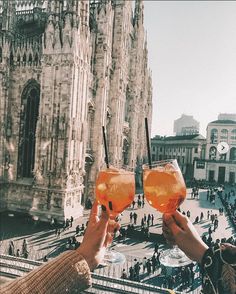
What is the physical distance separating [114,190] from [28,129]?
75.9 feet

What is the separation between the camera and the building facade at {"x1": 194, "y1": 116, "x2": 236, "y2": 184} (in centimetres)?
5722

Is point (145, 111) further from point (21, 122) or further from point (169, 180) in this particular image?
point (169, 180)

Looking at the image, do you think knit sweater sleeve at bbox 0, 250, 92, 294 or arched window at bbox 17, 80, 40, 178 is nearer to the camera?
knit sweater sleeve at bbox 0, 250, 92, 294

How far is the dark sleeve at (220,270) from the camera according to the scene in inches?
69.0

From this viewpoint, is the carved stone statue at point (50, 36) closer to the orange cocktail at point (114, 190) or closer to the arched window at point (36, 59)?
the arched window at point (36, 59)

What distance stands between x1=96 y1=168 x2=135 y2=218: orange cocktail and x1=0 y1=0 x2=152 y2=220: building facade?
1964cm

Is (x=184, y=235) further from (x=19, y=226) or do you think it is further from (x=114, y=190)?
(x=19, y=226)

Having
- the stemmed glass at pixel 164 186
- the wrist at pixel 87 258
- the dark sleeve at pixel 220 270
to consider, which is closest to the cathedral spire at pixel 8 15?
the stemmed glass at pixel 164 186

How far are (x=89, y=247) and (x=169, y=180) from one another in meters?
0.91

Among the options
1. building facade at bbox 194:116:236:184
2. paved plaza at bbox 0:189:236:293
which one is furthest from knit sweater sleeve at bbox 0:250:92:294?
building facade at bbox 194:116:236:184

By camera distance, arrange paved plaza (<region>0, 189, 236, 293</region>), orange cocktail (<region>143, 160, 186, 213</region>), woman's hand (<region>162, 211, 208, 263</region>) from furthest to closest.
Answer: paved plaza (<region>0, 189, 236, 293</region>), orange cocktail (<region>143, 160, 186, 213</region>), woman's hand (<region>162, 211, 208, 263</region>)

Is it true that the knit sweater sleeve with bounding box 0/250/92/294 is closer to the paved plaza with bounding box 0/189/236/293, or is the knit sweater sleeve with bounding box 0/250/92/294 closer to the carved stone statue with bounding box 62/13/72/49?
the paved plaza with bounding box 0/189/236/293

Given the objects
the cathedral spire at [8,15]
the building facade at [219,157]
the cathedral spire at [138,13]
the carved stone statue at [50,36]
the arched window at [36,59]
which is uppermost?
the cathedral spire at [138,13]

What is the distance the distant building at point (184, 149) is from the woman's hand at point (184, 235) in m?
61.6
